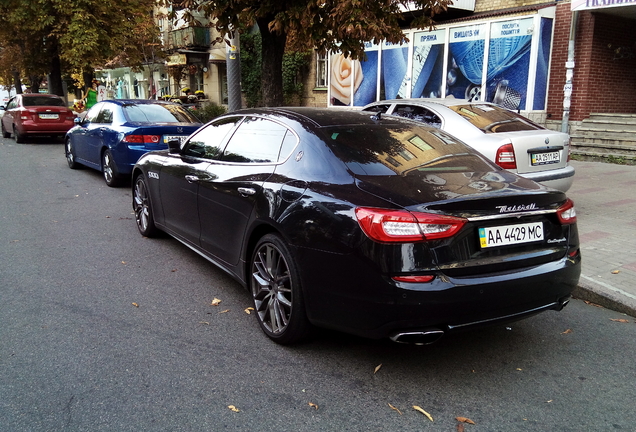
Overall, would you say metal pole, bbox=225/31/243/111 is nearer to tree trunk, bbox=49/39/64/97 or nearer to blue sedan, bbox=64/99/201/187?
blue sedan, bbox=64/99/201/187

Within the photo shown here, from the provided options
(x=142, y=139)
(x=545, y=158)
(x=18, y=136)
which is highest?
(x=142, y=139)

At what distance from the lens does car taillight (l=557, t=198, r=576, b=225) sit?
3447 millimetres

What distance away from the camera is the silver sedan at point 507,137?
6.56m

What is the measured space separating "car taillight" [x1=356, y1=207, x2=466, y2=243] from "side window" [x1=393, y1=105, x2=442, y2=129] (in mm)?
4375

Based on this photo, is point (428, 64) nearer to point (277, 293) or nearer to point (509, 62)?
point (509, 62)

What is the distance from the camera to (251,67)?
2434 centimetres

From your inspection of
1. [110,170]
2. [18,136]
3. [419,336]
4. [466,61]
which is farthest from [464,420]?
[18,136]

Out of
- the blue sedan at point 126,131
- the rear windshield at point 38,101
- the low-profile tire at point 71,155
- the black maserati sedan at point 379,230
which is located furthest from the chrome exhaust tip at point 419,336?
the rear windshield at point 38,101

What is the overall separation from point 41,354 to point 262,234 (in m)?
1.65

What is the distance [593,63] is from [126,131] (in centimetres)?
1093

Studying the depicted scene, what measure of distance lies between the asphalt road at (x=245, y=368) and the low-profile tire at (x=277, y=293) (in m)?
0.13

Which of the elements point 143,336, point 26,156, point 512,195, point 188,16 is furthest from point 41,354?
point 26,156

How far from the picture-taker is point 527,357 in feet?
11.9

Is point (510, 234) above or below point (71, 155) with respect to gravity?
above
